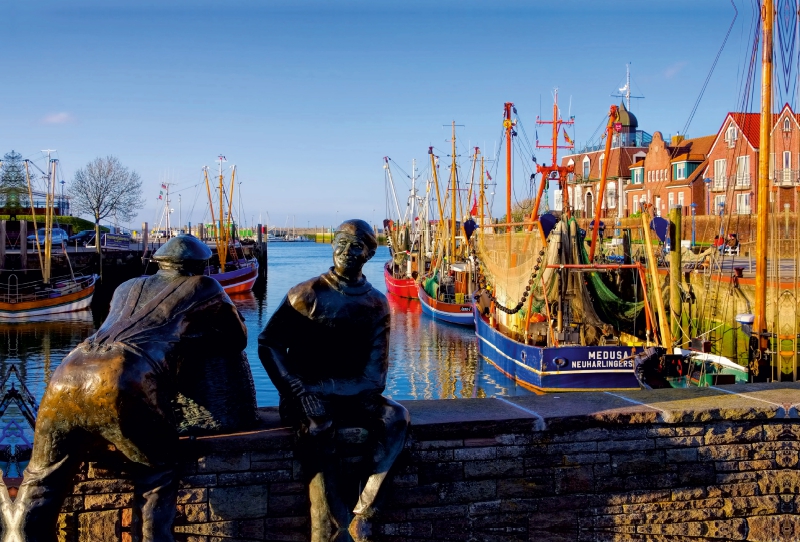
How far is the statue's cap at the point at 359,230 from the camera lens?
3926mm

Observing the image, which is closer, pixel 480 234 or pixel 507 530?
pixel 507 530

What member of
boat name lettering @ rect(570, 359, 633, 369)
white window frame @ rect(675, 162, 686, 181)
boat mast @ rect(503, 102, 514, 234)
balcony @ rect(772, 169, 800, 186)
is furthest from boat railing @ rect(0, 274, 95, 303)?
white window frame @ rect(675, 162, 686, 181)

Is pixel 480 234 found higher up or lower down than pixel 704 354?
higher up

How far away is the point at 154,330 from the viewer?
3.43m

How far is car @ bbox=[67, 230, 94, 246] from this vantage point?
53919 millimetres

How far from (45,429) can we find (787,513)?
4.28m

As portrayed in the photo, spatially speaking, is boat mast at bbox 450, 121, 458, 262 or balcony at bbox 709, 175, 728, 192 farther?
balcony at bbox 709, 175, 728, 192

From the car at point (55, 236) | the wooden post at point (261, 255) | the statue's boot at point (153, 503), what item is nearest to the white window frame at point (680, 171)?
the wooden post at point (261, 255)

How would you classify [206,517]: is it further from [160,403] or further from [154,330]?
[154,330]

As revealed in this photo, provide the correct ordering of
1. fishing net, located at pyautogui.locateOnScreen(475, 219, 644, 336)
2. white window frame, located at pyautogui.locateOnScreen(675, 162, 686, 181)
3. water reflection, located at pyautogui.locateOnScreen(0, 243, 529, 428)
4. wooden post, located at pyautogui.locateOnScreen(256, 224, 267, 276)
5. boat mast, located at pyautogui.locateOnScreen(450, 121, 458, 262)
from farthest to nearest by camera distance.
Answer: wooden post, located at pyautogui.locateOnScreen(256, 224, 267, 276)
white window frame, located at pyautogui.locateOnScreen(675, 162, 686, 181)
boat mast, located at pyautogui.locateOnScreen(450, 121, 458, 262)
water reflection, located at pyautogui.locateOnScreen(0, 243, 529, 428)
fishing net, located at pyautogui.locateOnScreen(475, 219, 644, 336)

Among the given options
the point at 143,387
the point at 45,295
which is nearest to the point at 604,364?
the point at 143,387

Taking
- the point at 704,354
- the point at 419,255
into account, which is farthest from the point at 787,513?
the point at 419,255

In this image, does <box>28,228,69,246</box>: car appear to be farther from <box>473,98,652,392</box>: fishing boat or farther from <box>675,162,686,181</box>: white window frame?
<box>675,162,686,181</box>: white window frame

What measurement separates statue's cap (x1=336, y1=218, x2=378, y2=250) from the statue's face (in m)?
0.02
